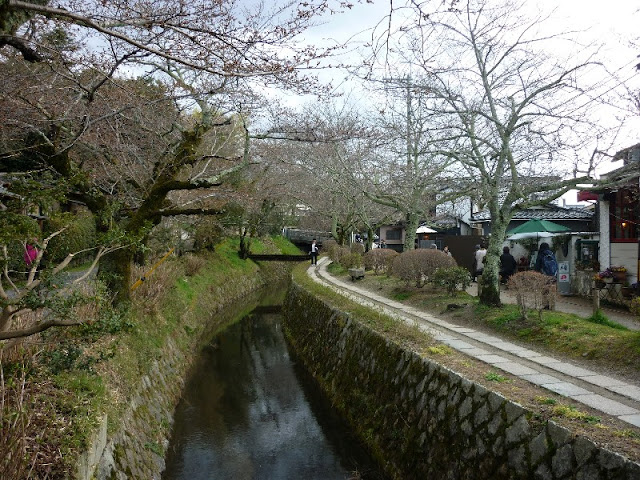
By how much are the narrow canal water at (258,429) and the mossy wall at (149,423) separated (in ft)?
1.04

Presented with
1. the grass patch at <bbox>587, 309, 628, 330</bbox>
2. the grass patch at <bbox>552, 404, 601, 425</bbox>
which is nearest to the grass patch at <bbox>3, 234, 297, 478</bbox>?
the grass patch at <bbox>552, 404, 601, 425</bbox>

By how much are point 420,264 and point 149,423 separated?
9.06m

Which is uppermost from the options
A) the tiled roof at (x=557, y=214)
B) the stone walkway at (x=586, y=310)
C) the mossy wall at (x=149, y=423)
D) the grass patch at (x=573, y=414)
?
the tiled roof at (x=557, y=214)

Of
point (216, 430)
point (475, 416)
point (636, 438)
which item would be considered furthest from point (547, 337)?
point (216, 430)

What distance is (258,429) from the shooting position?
927 centimetres

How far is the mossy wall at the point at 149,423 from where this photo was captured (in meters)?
5.49

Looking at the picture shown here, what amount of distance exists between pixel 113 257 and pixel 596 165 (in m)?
10.1

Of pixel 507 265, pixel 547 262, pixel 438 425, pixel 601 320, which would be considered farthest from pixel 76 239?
pixel 601 320

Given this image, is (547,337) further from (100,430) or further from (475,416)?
(100,430)

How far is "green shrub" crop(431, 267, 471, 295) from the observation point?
12.8 m

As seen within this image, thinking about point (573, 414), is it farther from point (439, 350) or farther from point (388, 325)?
point (388, 325)

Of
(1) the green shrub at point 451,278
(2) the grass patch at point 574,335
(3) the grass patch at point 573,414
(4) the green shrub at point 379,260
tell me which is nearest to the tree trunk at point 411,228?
(4) the green shrub at point 379,260

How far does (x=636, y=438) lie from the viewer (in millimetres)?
4219

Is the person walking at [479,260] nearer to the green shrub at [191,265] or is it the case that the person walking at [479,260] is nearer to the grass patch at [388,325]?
the grass patch at [388,325]
